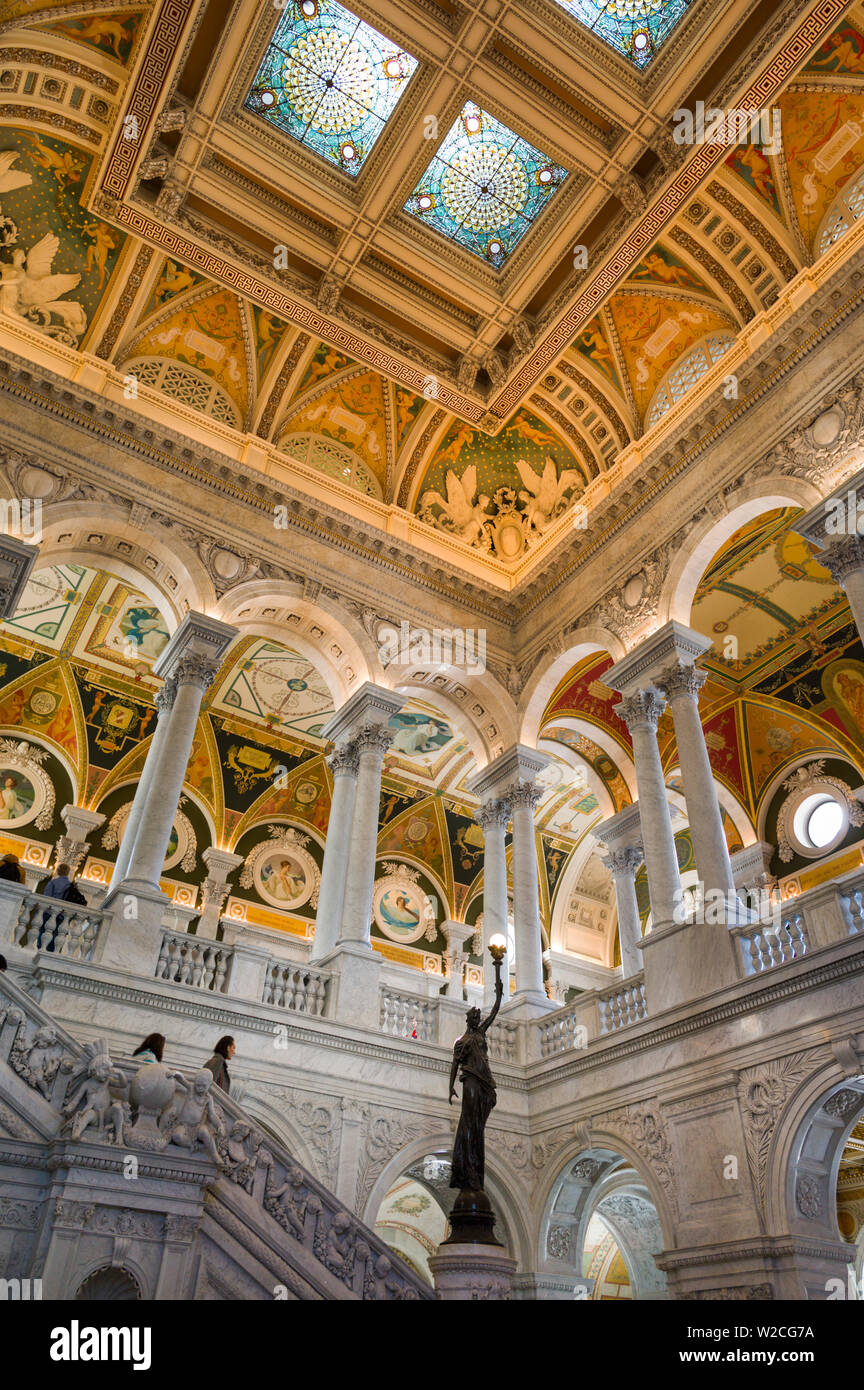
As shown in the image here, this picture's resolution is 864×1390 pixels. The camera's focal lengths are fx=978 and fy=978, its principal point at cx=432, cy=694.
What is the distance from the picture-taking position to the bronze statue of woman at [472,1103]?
855cm

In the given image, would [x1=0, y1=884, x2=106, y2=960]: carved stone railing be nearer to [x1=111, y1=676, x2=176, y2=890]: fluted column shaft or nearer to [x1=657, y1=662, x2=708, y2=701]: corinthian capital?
[x1=111, y1=676, x2=176, y2=890]: fluted column shaft

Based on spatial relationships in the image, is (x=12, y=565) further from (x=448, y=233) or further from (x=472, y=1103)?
(x=472, y=1103)

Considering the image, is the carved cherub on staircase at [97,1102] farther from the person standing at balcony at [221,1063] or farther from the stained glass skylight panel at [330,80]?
the stained glass skylight panel at [330,80]

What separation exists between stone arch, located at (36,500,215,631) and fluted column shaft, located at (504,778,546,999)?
19.1 feet

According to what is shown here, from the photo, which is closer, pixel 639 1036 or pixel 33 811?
pixel 639 1036

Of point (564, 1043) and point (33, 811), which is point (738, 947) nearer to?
point (564, 1043)

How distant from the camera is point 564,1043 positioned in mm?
13258

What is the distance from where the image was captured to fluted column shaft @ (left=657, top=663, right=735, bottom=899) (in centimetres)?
1167

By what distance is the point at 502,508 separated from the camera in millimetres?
18344

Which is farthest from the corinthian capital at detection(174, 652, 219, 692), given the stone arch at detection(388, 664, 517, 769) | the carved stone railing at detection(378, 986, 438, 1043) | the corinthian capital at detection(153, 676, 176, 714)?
the carved stone railing at detection(378, 986, 438, 1043)

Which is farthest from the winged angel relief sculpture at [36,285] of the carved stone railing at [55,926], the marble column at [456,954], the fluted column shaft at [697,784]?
the marble column at [456,954]

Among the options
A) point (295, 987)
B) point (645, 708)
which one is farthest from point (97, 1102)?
point (645, 708)
